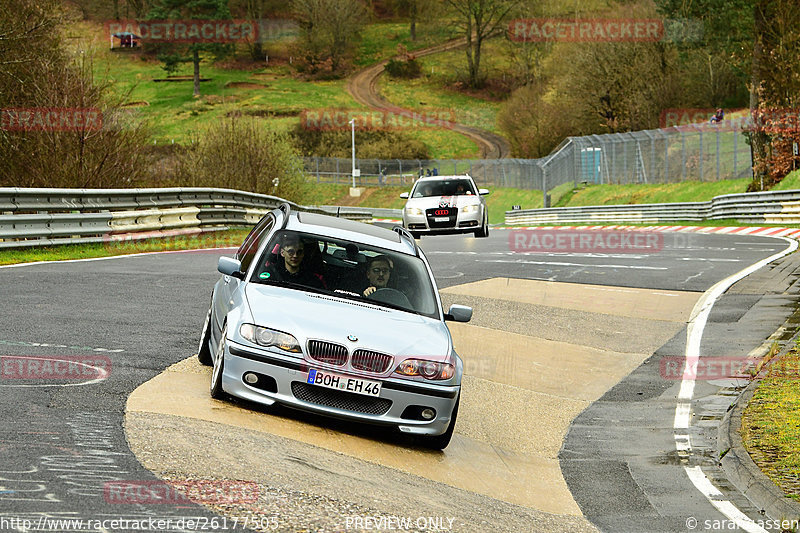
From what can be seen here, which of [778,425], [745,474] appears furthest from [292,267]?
[778,425]

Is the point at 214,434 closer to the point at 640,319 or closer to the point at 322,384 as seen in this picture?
the point at 322,384

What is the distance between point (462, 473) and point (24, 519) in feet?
12.4

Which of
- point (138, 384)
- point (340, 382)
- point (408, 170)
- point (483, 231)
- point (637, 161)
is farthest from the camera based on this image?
point (408, 170)

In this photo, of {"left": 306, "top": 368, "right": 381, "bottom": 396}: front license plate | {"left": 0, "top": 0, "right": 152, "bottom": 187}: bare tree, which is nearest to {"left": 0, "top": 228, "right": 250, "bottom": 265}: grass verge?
{"left": 0, "top": 0, "right": 152, "bottom": 187}: bare tree

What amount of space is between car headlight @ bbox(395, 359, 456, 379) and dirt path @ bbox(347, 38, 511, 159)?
94.9 meters

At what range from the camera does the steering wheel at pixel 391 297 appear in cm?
871

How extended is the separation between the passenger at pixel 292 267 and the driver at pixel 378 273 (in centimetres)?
42

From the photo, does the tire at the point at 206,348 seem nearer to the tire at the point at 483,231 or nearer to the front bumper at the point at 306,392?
the front bumper at the point at 306,392

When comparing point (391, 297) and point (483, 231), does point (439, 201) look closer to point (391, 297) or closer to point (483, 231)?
point (483, 231)

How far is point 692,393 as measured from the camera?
1111 cm

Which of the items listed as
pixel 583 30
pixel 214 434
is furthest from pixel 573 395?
pixel 583 30

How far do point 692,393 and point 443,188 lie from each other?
1526 centimetres

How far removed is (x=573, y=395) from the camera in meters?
11.4

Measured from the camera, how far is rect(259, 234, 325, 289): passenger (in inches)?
345
